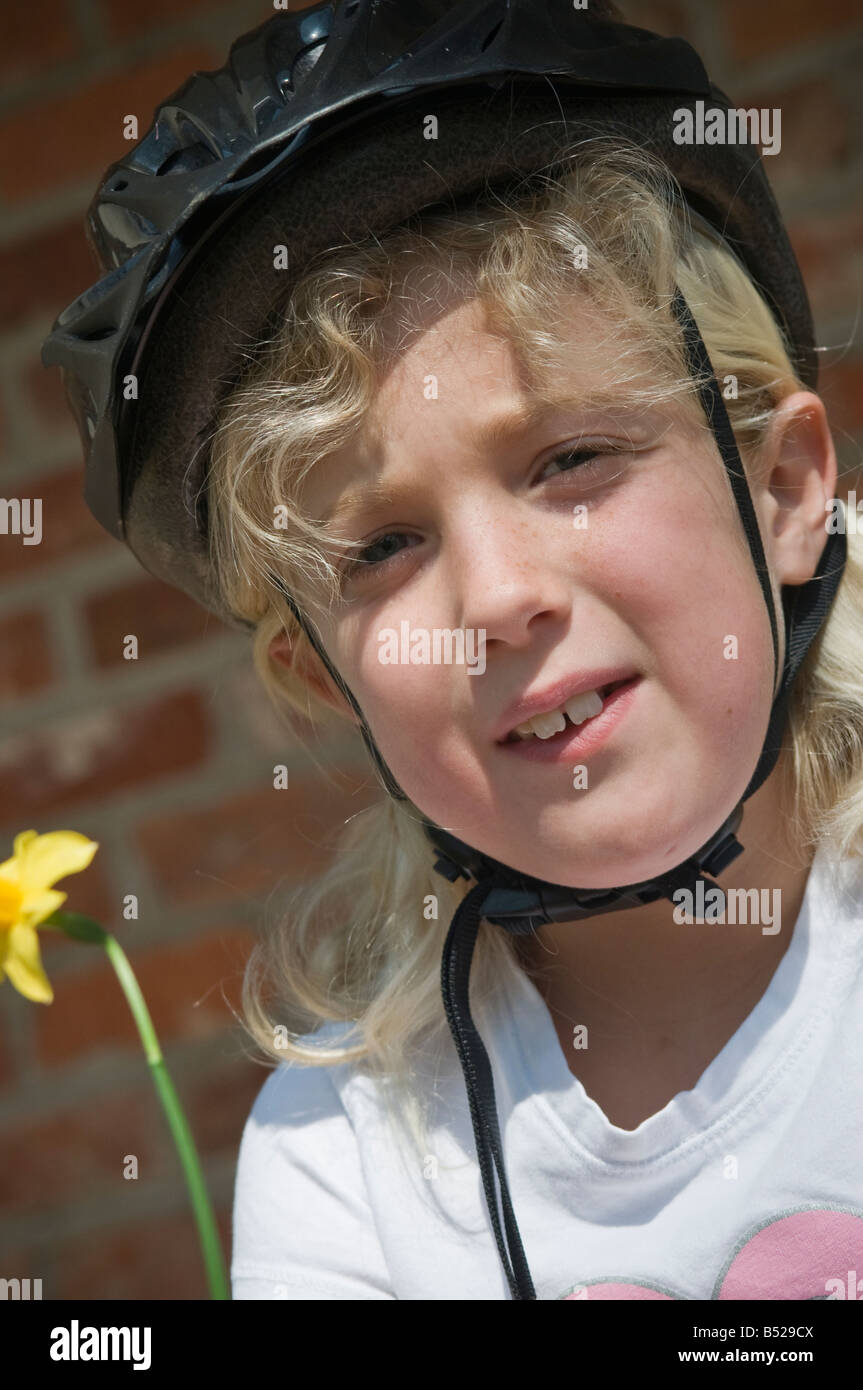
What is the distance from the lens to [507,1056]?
101 cm

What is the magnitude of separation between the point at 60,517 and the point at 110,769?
256mm

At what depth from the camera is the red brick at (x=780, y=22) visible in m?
1.17

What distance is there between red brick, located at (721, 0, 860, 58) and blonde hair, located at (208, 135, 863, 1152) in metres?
0.35

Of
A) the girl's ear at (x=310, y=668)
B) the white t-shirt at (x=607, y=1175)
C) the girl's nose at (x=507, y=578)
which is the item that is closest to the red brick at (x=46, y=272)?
the girl's ear at (x=310, y=668)

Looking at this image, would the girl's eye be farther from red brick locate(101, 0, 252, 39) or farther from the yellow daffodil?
red brick locate(101, 0, 252, 39)

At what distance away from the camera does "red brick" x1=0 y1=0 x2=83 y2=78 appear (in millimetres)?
1275

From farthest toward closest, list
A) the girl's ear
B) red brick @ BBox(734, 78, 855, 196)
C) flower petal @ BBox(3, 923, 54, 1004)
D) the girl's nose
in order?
red brick @ BBox(734, 78, 855, 196)
the girl's ear
the girl's nose
flower petal @ BBox(3, 923, 54, 1004)

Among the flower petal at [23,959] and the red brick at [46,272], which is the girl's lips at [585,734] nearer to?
the flower petal at [23,959]

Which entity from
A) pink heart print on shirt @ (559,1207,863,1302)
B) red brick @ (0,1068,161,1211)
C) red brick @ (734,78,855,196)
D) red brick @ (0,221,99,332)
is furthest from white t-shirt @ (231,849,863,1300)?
red brick @ (0,221,99,332)

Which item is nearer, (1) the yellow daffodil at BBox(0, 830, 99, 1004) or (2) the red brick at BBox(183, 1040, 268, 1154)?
(1) the yellow daffodil at BBox(0, 830, 99, 1004)
